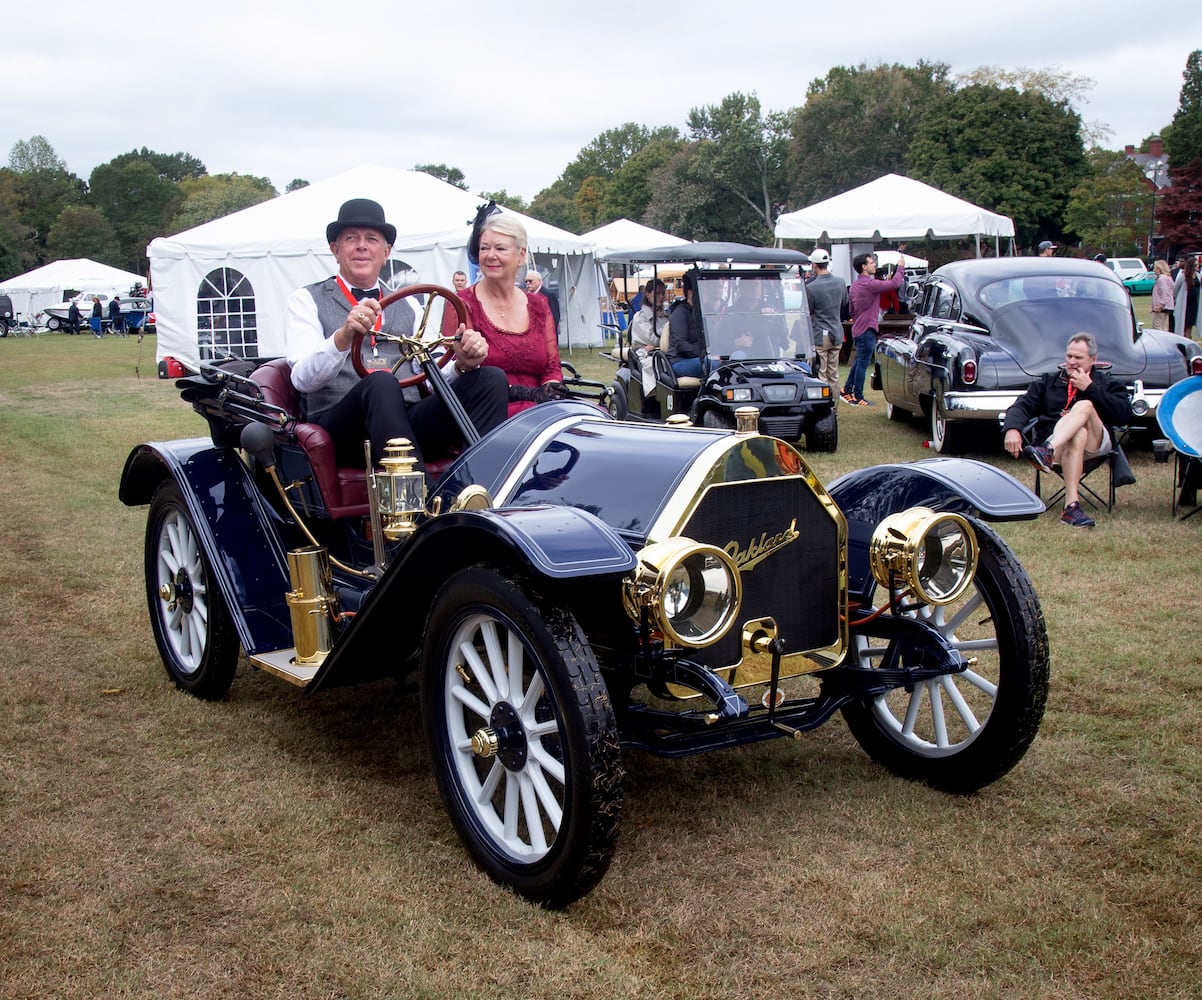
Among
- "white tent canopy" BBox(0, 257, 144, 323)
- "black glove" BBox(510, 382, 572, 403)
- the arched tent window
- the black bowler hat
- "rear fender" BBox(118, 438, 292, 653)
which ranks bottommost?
"rear fender" BBox(118, 438, 292, 653)

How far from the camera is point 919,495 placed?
3.61 metres

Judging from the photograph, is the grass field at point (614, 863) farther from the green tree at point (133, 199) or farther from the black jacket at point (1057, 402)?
the green tree at point (133, 199)

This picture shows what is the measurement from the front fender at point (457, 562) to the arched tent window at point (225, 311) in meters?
16.0

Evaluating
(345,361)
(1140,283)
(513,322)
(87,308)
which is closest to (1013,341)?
(513,322)

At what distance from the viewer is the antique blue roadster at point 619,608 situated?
111 inches

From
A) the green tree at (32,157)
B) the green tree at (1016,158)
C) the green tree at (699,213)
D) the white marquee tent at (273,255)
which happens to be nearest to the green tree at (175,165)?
the green tree at (32,157)

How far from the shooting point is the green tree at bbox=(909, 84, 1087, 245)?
57.4m

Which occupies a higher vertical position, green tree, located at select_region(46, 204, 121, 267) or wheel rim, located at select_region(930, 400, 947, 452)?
green tree, located at select_region(46, 204, 121, 267)

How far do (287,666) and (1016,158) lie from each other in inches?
2409

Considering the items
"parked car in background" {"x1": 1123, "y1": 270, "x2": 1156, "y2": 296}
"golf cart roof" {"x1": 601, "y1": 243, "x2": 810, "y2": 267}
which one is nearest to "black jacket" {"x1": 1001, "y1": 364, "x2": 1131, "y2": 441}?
"golf cart roof" {"x1": 601, "y1": 243, "x2": 810, "y2": 267}

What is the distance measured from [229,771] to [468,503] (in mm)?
1308

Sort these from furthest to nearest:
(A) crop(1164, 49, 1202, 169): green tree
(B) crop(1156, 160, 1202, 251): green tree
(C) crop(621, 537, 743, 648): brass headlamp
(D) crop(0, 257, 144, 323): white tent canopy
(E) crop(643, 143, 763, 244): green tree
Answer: (E) crop(643, 143, 763, 244): green tree < (A) crop(1164, 49, 1202, 169): green tree < (B) crop(1156, 160, 1202, 251): green tree < (D) crop(0, 257, 144, 323): white tent canopy < (C) crop(621, 537, 743, 648): brass headlamp

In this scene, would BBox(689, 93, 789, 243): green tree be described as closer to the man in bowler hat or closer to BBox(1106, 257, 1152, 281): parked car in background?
BBox(1106, 257, 1152, 281): parked car in background

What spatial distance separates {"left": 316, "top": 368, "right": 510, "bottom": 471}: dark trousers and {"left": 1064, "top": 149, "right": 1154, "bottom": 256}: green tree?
188 feet
